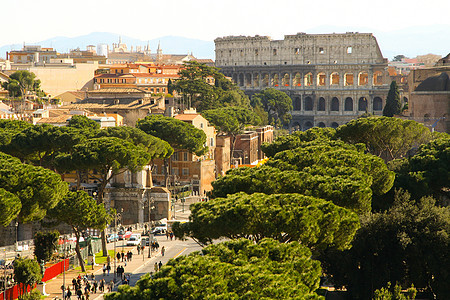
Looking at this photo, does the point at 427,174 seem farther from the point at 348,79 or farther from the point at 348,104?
the point at 348,79

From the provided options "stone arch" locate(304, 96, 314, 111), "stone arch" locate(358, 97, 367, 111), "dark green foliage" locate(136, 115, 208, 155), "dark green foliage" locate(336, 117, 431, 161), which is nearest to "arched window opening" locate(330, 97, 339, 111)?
"stone arch" locate(304, 96, 314, 111)

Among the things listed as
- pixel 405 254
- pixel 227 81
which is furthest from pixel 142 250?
pixel 227 81

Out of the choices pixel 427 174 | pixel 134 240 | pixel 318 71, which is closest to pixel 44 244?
pixel 134 240

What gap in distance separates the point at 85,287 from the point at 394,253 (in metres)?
14.3

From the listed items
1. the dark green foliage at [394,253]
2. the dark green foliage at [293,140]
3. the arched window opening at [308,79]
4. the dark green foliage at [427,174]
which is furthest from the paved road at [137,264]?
the arched window opening at [308,79]

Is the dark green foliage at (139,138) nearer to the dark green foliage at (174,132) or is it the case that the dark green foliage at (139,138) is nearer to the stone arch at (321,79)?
the dark green foliage at (174,132)

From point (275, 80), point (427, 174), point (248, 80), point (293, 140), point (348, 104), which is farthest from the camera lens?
point (275, 80)

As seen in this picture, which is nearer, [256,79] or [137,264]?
[137,264]

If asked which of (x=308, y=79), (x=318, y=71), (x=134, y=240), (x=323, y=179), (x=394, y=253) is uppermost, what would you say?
(x=318, y=71)

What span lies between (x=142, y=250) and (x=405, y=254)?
652 inches

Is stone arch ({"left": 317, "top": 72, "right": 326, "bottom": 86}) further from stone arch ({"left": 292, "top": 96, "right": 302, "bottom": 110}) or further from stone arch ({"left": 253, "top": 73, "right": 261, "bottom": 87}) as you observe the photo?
stone arch ({"left": 253, "top": 73, "right": 261, "bottom": 87})

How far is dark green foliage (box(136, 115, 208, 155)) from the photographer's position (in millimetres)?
70188

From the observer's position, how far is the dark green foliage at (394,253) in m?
35.8

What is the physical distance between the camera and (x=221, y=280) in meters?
22.6
